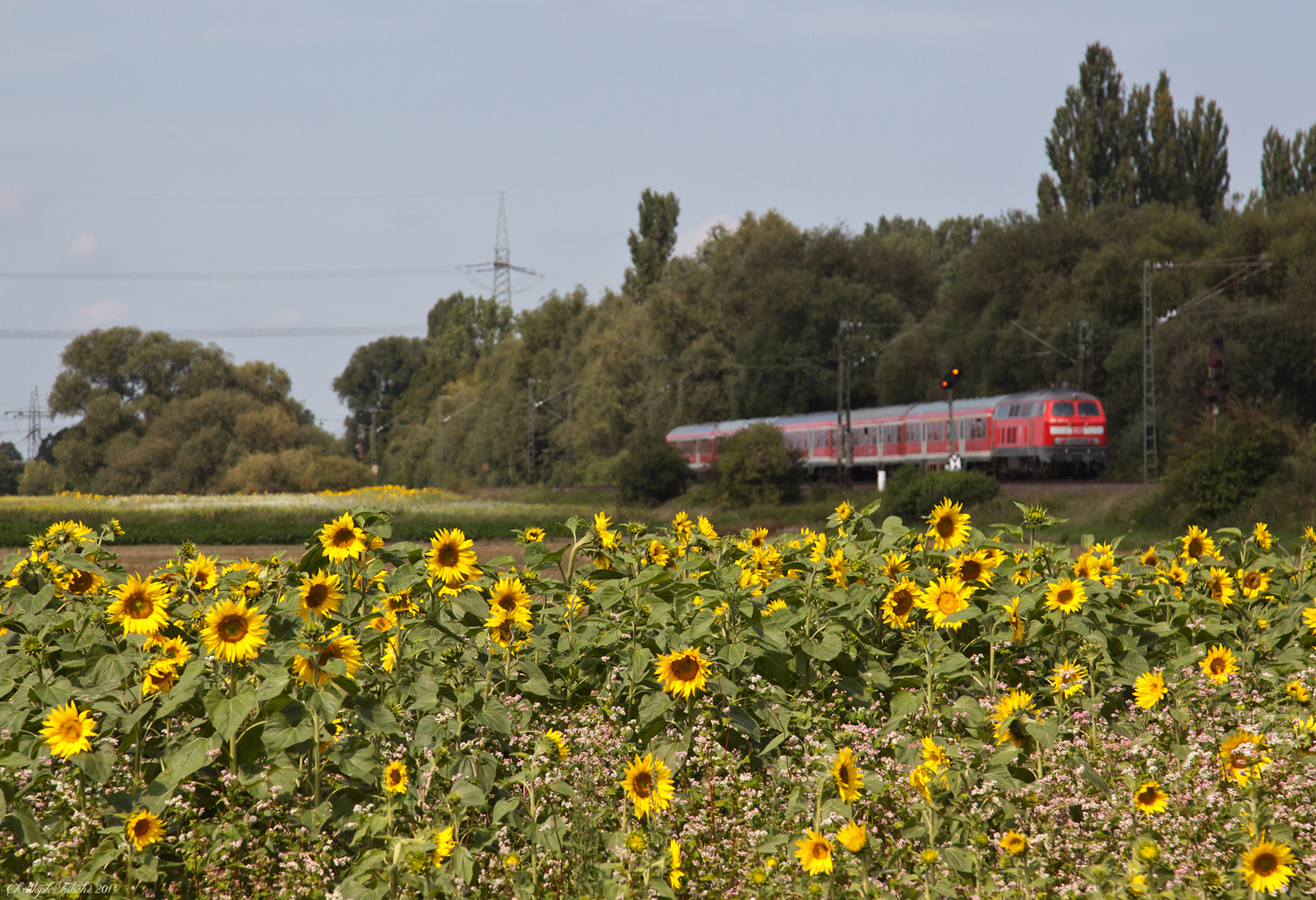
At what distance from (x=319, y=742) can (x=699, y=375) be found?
202 ft

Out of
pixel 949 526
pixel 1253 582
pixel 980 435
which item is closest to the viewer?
→ pixel 949 526

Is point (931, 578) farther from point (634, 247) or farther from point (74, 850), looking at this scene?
point (634, 247)

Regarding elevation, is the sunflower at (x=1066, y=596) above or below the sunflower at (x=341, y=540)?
below

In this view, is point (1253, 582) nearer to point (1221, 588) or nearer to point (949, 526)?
point (1221, 588)

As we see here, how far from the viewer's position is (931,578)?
475cm

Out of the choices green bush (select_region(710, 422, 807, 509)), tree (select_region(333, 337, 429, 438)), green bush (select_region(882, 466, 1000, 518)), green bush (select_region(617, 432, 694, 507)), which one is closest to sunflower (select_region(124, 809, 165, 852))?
green bush (select_region(882, 466, 1000, 518))

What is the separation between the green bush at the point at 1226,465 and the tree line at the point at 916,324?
11.1 meters

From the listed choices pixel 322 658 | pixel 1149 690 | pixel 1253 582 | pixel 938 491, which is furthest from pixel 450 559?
pixel 938 491

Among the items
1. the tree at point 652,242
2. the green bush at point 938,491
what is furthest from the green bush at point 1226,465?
the tree at point 652,242

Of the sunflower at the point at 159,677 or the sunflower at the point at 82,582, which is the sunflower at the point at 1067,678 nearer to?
the sunflower at the point at 159,677

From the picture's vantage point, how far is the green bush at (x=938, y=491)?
1232 inches

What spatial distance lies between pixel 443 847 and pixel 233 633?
107cm

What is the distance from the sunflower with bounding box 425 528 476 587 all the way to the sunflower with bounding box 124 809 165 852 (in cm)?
125

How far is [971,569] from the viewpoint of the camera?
4.67 metres
